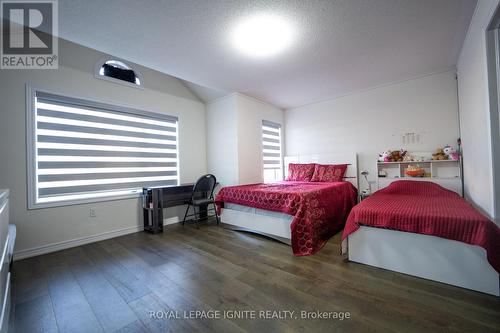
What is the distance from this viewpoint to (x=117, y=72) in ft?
10.4

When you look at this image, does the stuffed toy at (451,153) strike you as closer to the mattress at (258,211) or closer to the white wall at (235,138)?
the mattress at (258,211)

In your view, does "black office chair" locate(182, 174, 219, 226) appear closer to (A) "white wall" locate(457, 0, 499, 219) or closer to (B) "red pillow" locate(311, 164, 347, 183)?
(B) "red pillow" locate(311, 164, 347, 183)

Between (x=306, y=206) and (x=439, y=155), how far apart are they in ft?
8.00

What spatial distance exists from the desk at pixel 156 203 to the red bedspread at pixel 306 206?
2.77 feet

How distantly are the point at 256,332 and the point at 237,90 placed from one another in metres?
3.50

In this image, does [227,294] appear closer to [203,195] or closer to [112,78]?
[203,195]

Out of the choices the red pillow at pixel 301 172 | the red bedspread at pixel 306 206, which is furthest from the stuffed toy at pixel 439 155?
the red pillow at pixel 301 172

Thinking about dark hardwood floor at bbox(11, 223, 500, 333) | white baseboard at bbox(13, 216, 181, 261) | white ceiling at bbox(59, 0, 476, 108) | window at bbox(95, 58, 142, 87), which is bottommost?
dark hardwood floor at bbox(11, 223, 500, 333)

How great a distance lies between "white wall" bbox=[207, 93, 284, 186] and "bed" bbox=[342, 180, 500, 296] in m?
2.27

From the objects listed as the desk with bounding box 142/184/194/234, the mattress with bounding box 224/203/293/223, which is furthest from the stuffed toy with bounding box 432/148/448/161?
the desk with bounding box 142/184/194/234

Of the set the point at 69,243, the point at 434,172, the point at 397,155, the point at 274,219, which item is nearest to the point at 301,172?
the point at 397,155

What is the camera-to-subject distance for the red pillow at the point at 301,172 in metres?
4.11

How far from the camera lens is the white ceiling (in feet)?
5.78

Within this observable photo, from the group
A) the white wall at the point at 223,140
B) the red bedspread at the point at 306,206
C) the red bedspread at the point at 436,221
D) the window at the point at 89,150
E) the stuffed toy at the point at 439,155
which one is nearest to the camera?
the red bedspread at the point at 436,221
